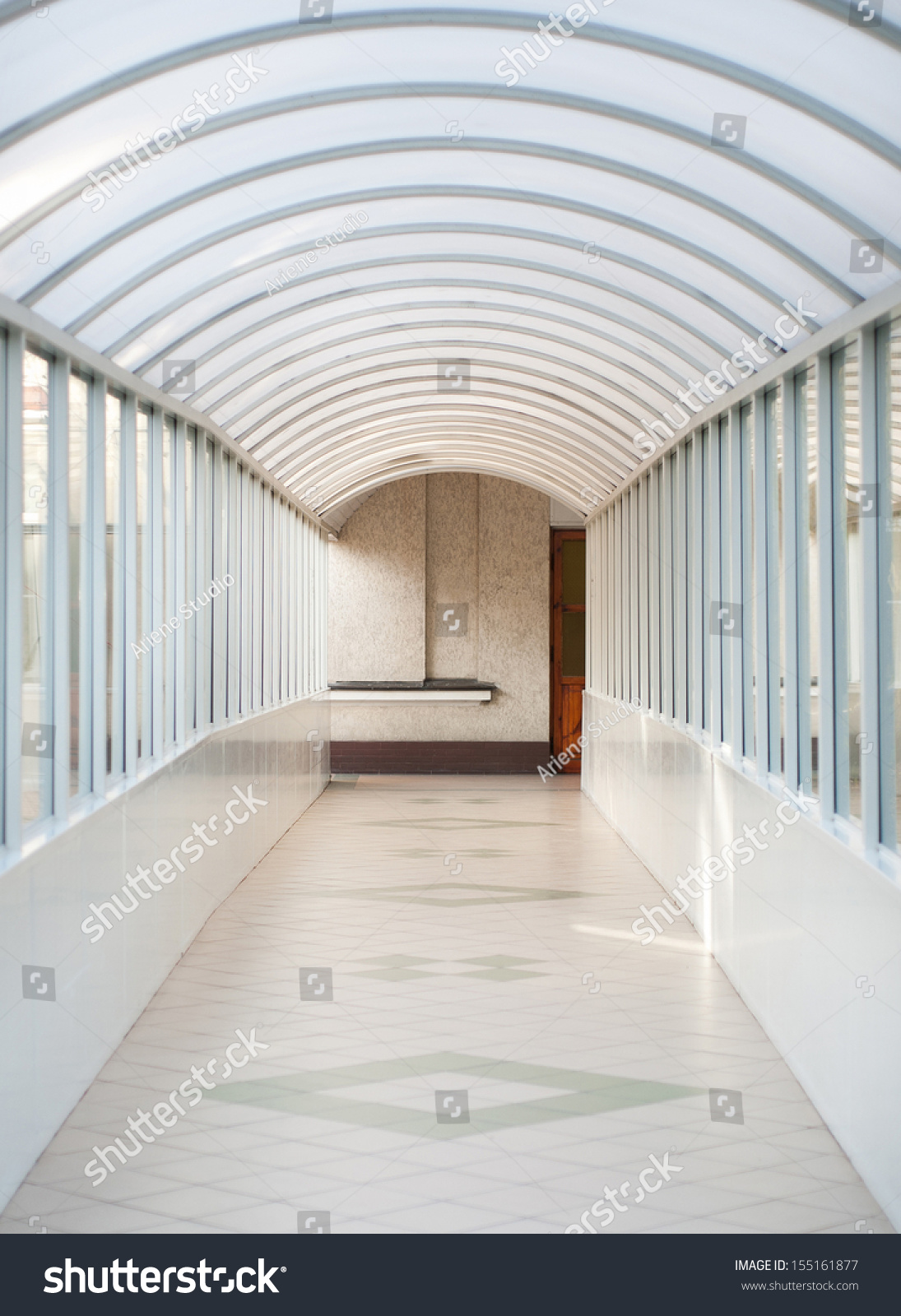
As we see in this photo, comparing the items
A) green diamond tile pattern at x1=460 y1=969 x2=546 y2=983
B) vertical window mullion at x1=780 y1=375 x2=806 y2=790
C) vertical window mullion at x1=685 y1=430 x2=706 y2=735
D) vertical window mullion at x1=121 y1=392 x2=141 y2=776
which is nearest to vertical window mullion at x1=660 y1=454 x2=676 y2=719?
vertical window mullion at x1=685 y1=430 x2=706 y2=735

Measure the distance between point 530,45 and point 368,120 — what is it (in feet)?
3.35

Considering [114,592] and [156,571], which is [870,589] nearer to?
[114,592]

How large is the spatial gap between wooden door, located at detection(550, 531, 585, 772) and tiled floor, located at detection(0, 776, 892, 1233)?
10.5 metres

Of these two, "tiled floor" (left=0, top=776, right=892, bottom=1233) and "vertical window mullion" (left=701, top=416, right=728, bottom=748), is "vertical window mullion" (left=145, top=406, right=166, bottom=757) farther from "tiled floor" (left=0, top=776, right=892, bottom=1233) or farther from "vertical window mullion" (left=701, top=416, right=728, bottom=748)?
"vertical window mullion" (left=701, top=416, right=728, bottom=748)

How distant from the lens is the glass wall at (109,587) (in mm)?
5168

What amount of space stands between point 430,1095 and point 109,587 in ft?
9.96

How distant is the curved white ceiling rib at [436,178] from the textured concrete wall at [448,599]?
10.1 m

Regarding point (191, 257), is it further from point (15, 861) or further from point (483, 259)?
point (15, 861)

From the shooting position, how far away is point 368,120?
19.0 feet

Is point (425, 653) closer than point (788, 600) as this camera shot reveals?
No

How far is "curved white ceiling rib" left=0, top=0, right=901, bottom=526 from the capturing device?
4.45 meters

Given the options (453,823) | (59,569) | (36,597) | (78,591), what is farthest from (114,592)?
(453,823)
